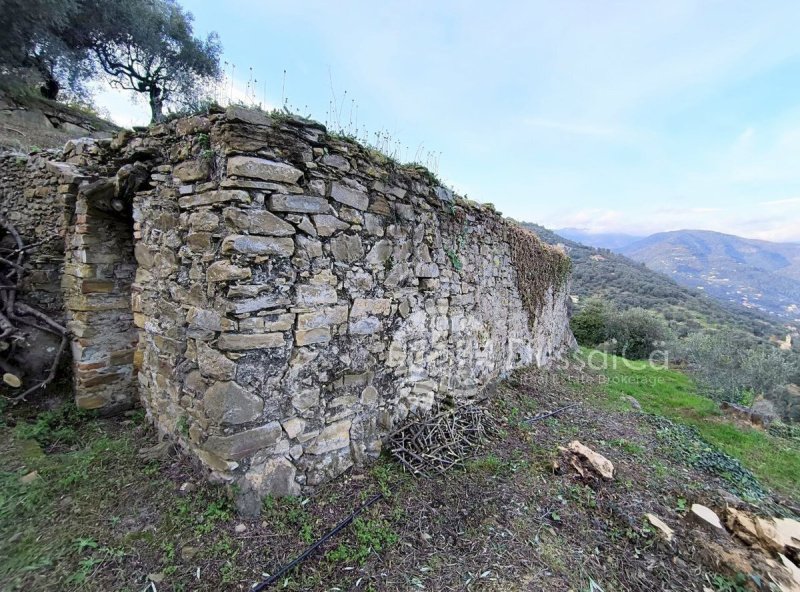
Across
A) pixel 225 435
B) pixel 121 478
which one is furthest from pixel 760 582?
pixel 121 478

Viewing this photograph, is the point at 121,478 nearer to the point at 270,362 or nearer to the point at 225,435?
the point at 225,435

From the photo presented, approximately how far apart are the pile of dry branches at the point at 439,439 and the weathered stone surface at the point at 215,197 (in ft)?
8.97

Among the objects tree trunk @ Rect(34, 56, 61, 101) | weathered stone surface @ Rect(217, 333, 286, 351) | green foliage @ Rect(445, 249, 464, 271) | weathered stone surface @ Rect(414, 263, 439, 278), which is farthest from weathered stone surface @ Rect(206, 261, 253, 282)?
tree trunk @ Rect(34, 56, 61, 101)

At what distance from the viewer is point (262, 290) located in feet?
8.84

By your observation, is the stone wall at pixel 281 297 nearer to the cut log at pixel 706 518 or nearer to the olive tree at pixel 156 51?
the cut log at pixel 706 518

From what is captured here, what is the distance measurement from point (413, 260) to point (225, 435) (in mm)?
2448

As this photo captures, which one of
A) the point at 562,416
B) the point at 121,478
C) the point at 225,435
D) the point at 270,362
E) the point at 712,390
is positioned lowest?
the point at 712,390

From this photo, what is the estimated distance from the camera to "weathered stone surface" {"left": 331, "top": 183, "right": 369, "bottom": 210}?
310cm

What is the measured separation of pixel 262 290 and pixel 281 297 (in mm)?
157

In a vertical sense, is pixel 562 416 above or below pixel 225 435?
below

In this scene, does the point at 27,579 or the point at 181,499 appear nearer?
the point at 27,579

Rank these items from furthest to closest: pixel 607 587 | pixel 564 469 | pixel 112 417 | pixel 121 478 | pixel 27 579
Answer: pixel 112 417 → pixel 564 469 → pixel 121 478 → pixel 607 587 → pixel 27 579

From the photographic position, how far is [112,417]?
414 centimetres

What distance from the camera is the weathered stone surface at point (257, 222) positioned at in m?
2.57
